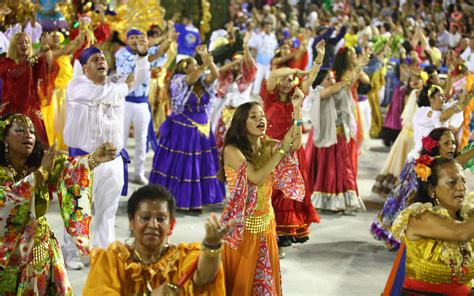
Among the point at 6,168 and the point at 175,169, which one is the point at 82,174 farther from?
the point at 175,169

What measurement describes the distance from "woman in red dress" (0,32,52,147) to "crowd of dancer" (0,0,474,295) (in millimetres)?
13

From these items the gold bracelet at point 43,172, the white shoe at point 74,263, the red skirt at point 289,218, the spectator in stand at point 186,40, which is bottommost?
the white shoe at point 74,263

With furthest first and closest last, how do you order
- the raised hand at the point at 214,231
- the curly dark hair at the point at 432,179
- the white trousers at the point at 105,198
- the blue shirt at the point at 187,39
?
the blue shirt at the point at 187,39 → the white trousers at the point at 105,198 → the curly dark hair at the point at 432,179 → the raised hand at the point at 214,231

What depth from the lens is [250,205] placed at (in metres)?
5.07

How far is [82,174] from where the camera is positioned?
481 cm

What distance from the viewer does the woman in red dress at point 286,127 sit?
7254 mm

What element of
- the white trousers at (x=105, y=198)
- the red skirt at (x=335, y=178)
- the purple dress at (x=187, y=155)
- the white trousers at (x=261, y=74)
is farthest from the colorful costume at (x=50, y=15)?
the white trousers at (x=261, y=74)

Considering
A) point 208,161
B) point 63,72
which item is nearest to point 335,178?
point 208,161

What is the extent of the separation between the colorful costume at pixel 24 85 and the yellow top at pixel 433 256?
4123 millimetres

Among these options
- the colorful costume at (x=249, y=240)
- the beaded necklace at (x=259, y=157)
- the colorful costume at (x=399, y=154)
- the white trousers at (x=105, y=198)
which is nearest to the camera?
the colorful costume at (x=249, y=240)

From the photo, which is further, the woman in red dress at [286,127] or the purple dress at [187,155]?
the purple dress at [187,155]

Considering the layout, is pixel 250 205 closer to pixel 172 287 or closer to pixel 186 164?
pixel 172 287

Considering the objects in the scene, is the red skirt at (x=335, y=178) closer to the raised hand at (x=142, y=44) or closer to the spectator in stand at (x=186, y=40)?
the raised hand at (x=142, y=44)

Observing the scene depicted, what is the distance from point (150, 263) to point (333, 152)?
5.39m
